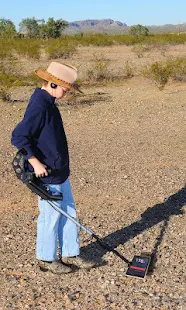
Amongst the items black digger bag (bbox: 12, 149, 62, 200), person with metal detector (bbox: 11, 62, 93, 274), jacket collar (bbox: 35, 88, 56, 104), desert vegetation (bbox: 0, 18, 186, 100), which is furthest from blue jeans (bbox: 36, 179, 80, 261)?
desert vegetation (bbox: 0, 18, 186, 100)

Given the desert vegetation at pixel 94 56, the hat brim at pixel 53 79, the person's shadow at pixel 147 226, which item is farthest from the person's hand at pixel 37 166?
the desert vegetation at pixel 94 56

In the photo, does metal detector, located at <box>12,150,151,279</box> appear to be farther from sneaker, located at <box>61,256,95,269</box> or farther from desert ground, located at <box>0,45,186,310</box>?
sneaker, located at <box>61,256,95,269</box>

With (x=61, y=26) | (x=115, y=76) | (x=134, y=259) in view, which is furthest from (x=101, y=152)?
A: (x=61, y=26)

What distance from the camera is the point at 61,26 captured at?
5147cm

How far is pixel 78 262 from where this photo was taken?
4.36 m

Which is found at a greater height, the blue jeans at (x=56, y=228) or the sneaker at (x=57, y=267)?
the blue jeans at (x=56, y=228)

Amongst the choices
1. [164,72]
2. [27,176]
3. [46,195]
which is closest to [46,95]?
[27,176]

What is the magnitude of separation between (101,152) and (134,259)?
405 centimetres

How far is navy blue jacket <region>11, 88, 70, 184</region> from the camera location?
3727 millimetres

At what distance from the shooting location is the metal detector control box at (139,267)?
13.7ft

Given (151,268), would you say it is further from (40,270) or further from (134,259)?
(40,270)

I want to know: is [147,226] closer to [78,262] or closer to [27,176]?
[78,262]

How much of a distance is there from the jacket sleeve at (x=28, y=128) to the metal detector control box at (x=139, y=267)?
1368 mm

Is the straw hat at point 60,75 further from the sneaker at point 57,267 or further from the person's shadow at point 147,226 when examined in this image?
the person's shadow at point 147,226
